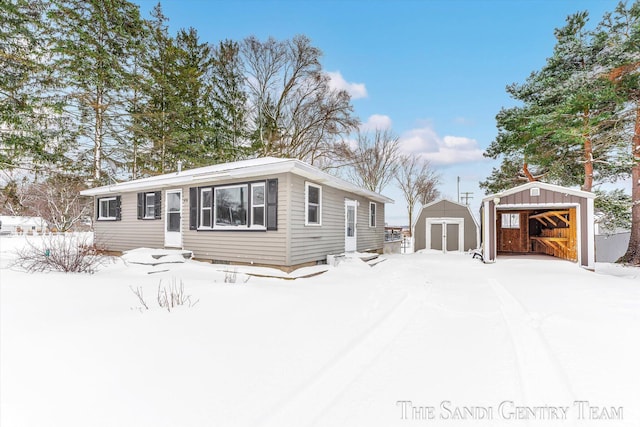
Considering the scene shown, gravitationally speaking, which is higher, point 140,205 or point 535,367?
point 140,205

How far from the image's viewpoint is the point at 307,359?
2.74m

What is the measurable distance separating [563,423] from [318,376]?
173cm

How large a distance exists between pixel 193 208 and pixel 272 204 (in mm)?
3154

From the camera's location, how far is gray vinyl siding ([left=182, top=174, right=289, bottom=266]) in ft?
24.0

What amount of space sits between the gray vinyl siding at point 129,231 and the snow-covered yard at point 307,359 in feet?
16.7

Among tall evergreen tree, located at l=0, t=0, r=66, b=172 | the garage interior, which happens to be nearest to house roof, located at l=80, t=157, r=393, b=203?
tall evergreen tree, located at l=0, t=0, r=66, b=172

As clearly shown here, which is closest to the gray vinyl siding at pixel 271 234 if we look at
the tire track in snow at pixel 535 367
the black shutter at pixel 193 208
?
the black shutter at pixel 193 208

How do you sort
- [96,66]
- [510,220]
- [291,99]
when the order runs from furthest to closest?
[291,99]
[510,220]
[96,66]

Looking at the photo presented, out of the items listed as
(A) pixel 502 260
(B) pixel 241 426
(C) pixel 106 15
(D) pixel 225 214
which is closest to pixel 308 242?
(D) pixel 225 214

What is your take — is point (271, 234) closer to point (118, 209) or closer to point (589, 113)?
point (118, 209)

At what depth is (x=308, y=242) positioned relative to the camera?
26.7 feet

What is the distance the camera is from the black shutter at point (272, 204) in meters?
7.39

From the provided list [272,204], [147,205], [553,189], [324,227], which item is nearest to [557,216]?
[553,189]

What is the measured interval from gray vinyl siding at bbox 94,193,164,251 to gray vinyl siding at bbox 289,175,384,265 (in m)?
5.36
